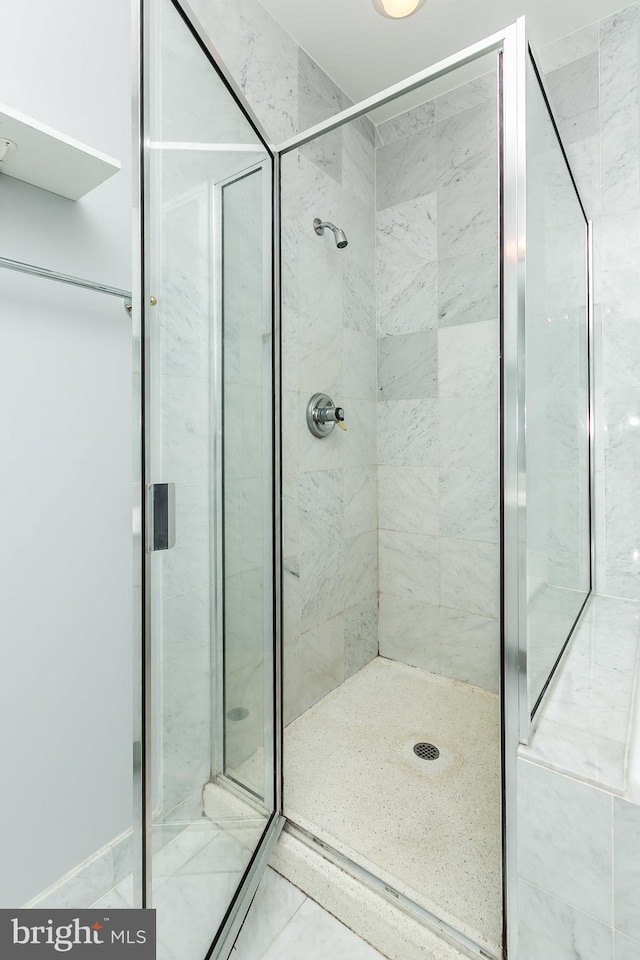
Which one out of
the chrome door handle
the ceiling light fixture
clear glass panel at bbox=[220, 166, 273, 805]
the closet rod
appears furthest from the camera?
the ceiling light fixture

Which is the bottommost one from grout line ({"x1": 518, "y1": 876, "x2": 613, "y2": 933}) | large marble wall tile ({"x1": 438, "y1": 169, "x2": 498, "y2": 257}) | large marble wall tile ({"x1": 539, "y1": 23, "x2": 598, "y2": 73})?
grout line ({"x1": 518, "y1": 876, "x2": 613, "y2": 933})

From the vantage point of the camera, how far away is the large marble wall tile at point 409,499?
6.39ft

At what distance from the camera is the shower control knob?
167 centimetres

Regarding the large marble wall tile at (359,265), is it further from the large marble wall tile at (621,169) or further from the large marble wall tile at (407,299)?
the large marble wall tile at (621,169)

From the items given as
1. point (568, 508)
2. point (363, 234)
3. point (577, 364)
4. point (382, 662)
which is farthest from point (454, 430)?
point (382, 662)

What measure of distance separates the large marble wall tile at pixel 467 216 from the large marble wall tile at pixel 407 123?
0.31 meters

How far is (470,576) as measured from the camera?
6.14ft

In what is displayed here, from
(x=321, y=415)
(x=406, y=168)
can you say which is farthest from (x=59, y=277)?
(x=406, y=168)

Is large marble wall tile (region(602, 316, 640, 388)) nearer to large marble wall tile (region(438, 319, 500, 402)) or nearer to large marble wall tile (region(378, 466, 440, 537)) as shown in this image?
large marble wall tile (region(438, 319, 500, 402))

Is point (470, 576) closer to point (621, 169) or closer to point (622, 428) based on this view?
point (622, 428)

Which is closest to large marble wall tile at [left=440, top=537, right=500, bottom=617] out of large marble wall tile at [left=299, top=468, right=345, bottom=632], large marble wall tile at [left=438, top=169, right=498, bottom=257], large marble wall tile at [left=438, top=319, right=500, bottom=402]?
large marble wall tile at [left=299, top=468, right=345, bottom=632]

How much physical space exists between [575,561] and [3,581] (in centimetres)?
146

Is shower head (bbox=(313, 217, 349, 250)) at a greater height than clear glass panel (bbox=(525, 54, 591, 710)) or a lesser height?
greater

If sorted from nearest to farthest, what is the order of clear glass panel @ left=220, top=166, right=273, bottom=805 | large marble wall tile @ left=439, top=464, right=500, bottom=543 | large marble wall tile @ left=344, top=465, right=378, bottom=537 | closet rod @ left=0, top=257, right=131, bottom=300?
closet rod @ left=0, top=257, right=131, bottom=300, clear glass panel @ left=220, top=166, right=273, bottom=805, large marble wall tile @ left=439, top=464, right=500, bottom=543, large marble wall tile @ left=344, top=465, right=378, bottom=537
